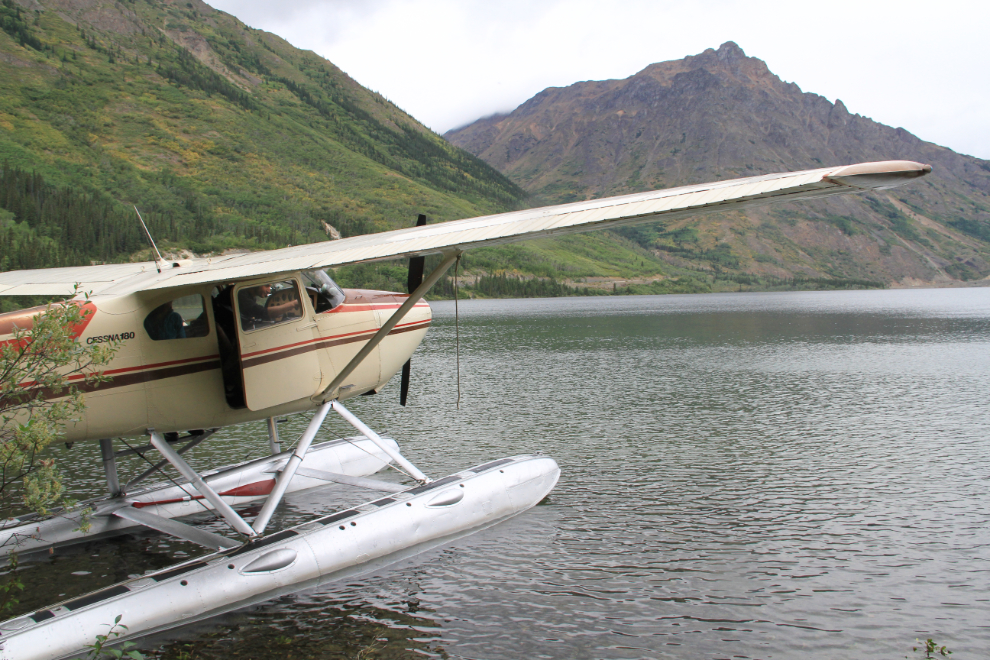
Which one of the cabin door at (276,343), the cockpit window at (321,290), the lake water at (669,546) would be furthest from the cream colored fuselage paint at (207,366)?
the lake water at (669,546)

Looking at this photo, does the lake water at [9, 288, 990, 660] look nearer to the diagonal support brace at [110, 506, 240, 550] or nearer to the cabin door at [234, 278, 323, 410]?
the diagonal support brace at [110, 506, 240, 550]

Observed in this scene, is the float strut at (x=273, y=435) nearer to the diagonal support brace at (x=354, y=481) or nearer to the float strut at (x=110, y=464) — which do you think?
the diagonal support brace at (x=354, y=481)

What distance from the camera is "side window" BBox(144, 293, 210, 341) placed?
23.4 ft

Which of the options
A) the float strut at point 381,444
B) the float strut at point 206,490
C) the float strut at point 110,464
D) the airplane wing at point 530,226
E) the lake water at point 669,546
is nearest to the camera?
the airplane wing at point 530,226

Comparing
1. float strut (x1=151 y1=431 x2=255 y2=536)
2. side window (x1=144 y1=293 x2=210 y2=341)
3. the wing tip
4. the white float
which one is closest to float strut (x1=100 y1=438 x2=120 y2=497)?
float strut (x1=151 y1=431 x2=255 y2=536)

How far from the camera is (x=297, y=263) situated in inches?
267

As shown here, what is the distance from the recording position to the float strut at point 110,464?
843 cm

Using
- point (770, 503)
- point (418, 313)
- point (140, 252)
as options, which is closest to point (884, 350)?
point (770, 503)

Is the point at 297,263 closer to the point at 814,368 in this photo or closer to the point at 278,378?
the point at 278,378

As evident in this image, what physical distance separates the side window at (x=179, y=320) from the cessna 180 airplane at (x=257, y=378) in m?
0.02

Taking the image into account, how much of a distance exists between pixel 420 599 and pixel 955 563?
24.3 feet

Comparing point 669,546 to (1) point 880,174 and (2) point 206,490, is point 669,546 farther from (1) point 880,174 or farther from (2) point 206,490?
(1) point 880,174

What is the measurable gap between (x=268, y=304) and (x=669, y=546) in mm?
6692

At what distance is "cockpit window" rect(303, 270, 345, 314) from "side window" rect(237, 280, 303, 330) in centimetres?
40
